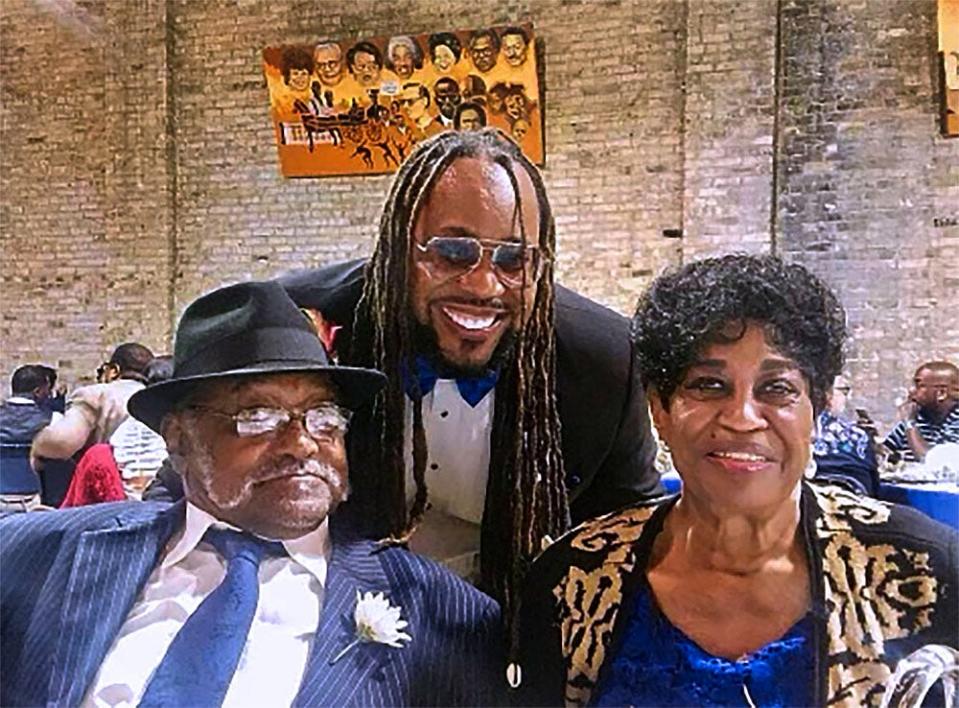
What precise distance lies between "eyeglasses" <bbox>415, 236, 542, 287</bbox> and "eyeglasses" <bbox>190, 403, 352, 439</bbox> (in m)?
0.19

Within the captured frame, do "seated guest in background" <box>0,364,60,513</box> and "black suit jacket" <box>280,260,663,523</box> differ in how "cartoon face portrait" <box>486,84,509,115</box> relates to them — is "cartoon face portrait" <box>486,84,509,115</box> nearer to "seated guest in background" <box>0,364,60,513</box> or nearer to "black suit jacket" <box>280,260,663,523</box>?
"black suit jacket" <box>280,260,663,523</box>

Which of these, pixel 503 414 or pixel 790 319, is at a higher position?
pixel 790 319

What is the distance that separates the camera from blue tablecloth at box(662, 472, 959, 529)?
3.24ft

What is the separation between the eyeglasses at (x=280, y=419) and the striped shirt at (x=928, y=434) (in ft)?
1.96

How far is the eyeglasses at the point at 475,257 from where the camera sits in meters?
1.01

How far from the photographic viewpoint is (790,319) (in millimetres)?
907

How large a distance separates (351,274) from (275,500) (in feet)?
0.86

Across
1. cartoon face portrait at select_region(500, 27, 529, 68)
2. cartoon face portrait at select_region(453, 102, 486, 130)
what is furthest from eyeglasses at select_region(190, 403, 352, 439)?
cartoon face portrait at select_region(500, 27, 529, 68)

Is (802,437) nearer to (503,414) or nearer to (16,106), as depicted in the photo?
(503,414)

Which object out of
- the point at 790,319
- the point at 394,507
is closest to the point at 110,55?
the point at 394,507

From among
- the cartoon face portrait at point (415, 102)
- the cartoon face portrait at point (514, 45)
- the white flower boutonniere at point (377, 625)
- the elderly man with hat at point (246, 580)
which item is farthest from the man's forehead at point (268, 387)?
the cartoon face portrait at point (514, 45)

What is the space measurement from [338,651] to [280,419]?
0.81ft

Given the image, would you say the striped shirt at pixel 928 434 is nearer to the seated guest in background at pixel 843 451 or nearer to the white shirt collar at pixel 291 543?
the seated guest in background at pixel 843 451

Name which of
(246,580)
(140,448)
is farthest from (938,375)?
(140,448)
